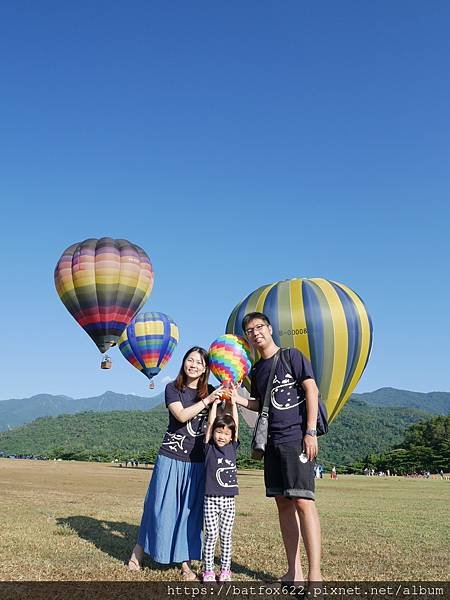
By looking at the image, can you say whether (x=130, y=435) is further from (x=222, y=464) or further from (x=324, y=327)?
(x=222, y=464)

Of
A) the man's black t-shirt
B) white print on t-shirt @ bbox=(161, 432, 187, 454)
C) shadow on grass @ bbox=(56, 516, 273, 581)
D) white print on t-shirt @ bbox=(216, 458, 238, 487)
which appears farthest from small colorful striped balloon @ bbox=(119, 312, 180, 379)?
the man's black t-shirt

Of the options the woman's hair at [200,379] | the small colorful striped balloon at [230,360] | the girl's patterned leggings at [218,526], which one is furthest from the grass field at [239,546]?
the small colorful striped balloon at [230,360]

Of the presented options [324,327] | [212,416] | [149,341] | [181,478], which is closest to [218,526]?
[181,478]

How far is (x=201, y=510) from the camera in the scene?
636 centimetres

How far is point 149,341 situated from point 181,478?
3470 centimetres

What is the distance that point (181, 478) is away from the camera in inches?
253

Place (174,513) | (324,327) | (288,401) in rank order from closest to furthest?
(288,401), (174,513), (324,327)

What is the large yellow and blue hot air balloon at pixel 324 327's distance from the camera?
19.0 meters

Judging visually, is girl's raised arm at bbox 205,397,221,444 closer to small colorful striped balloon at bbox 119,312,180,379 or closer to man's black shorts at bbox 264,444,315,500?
man's black shorts at bbox 264,444,315,500

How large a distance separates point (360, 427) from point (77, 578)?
13353 centimetres

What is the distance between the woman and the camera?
6.19 metres

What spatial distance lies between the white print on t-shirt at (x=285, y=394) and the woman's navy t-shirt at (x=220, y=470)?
37.5 inches

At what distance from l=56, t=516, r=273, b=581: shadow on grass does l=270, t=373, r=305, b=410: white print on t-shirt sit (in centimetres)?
195

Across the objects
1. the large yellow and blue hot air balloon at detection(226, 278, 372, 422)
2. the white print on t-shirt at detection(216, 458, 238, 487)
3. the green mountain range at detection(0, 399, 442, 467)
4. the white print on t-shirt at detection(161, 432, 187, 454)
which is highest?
the large yellow and blue hot air balloon at detection(226, 278, 372, 422)
